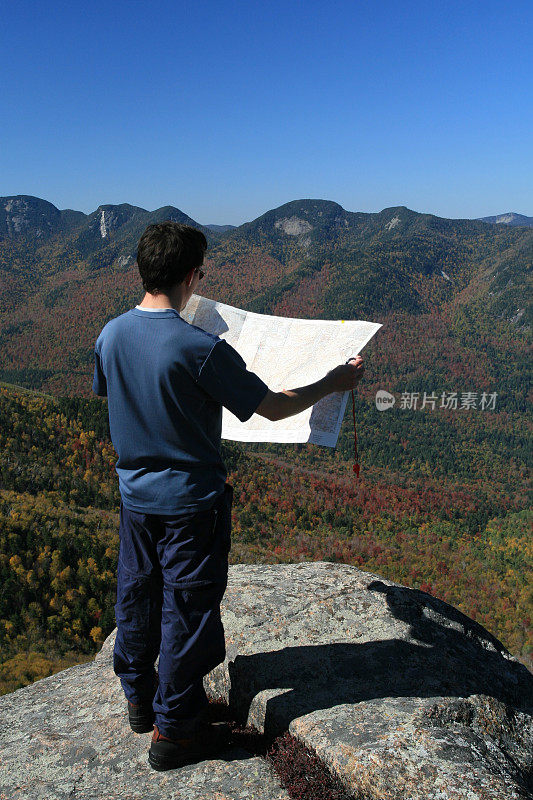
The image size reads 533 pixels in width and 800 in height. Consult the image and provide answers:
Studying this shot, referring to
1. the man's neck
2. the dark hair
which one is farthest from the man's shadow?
the dark hair

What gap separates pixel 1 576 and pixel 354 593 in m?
50.9

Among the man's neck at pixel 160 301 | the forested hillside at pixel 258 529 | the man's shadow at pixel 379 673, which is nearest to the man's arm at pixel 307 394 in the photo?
the man's neck at pixel 160 301

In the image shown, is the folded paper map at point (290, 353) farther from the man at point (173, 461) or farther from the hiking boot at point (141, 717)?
the hiking boot at point (141, 717)

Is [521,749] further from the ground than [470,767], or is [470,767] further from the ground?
[470,767]

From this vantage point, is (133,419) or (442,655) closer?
(133,419)

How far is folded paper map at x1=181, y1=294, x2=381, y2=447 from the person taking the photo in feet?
15.8

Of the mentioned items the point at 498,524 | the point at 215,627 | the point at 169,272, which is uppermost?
the point at 169,272

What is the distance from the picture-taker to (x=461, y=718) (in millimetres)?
4551

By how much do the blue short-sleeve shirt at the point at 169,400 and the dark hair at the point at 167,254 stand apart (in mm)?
203

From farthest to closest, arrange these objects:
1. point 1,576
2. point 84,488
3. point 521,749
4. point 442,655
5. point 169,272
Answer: point 84,488 < point 1,576 < point 442,655 < point 521,749 < point 169,272

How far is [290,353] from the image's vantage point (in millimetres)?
5289

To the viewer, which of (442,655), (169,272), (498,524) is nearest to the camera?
(169,272)

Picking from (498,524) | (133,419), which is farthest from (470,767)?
(498,524)

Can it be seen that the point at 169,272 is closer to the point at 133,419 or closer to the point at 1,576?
the point at 133,419
